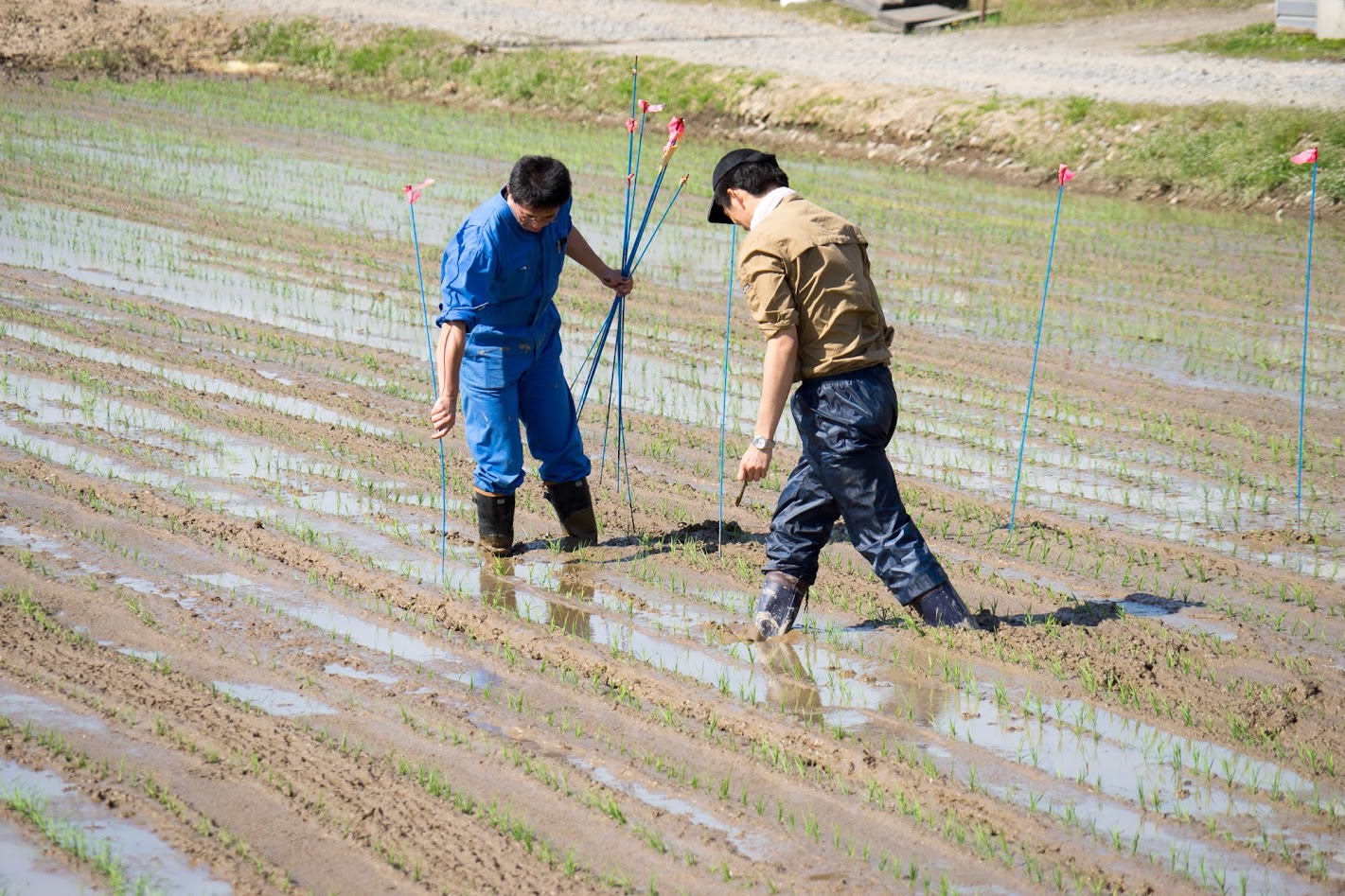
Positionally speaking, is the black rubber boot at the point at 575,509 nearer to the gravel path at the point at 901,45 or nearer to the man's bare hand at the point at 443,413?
the man's bare hand at the point at 443,413

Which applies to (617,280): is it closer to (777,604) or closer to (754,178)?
(754,178)

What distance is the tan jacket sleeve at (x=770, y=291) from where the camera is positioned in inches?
207

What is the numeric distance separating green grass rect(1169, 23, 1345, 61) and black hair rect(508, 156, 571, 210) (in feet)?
58.7

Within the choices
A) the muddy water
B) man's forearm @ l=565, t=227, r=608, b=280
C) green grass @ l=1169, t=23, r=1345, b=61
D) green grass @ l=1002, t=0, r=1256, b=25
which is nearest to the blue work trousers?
man's forearm @ l=565, t=227, r=608, b=280

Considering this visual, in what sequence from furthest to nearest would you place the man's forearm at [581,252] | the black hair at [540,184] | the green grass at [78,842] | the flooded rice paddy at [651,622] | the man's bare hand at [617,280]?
the man's bare hand at [617,280], the man's forearm at [581,252], the black hair at [540,184], the flooded rice paddy at [651,622], the green grass at [78,842]

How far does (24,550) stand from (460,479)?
210cm

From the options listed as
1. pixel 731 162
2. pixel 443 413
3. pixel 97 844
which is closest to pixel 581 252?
pixel 443 413

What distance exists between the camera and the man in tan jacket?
5.29 meters

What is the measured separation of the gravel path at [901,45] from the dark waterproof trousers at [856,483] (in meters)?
13.6

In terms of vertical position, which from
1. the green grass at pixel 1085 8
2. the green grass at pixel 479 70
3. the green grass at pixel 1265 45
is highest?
the green grass at pixel 1085 8

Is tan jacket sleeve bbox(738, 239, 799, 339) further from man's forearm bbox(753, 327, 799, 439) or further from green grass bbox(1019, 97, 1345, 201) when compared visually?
green grass bbox(1019, 97, 1345, 201)

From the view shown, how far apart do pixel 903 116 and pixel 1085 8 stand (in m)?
10.5

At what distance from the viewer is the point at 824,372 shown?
17.8 ft

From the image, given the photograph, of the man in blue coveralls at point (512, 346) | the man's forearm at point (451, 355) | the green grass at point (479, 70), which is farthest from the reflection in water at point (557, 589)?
the green grass at point (479, 70)
